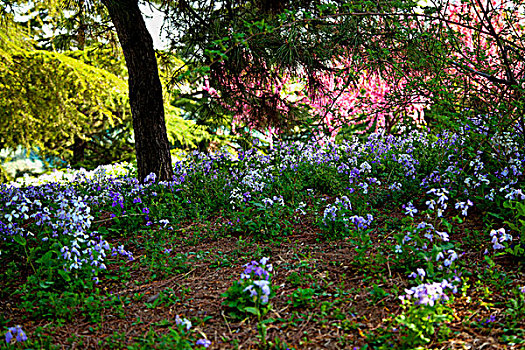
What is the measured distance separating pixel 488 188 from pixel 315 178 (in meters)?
1.85

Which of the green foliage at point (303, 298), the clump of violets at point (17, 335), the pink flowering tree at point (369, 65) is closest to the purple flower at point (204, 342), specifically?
the green foliage at point (303, 298)

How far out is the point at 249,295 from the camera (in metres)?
2.38

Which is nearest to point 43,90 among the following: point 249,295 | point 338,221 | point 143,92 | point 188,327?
point 143,92

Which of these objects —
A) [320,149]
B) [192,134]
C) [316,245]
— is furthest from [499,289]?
[192,134]

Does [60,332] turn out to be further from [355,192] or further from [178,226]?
[355,192]

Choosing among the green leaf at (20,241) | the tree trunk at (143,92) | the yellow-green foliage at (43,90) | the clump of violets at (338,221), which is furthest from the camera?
the yellow-green foliage at (43,90)

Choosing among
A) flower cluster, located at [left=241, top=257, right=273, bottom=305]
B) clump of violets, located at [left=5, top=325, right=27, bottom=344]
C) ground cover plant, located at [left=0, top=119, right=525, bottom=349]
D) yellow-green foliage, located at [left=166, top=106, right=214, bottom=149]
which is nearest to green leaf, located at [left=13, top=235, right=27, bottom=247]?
ground cover plant, located at [left=0, top=119, right=525, bottom=349]

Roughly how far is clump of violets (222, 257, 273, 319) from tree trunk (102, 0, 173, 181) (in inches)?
127

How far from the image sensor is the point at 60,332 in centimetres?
234

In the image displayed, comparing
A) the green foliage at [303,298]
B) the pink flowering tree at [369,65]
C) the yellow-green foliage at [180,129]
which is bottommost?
the green foliage at [303,298]

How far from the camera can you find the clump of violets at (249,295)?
2.26m

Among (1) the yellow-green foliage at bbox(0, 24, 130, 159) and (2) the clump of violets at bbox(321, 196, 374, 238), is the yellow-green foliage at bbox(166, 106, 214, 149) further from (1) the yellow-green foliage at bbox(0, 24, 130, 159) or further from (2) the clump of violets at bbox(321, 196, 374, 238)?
(2) the clump of violets at bbox(321, 196, 374, 238)

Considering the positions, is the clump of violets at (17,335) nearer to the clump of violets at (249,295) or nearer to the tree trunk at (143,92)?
the clump of violets at (249,295)

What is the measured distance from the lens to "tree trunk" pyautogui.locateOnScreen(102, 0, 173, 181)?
537 centimetres
